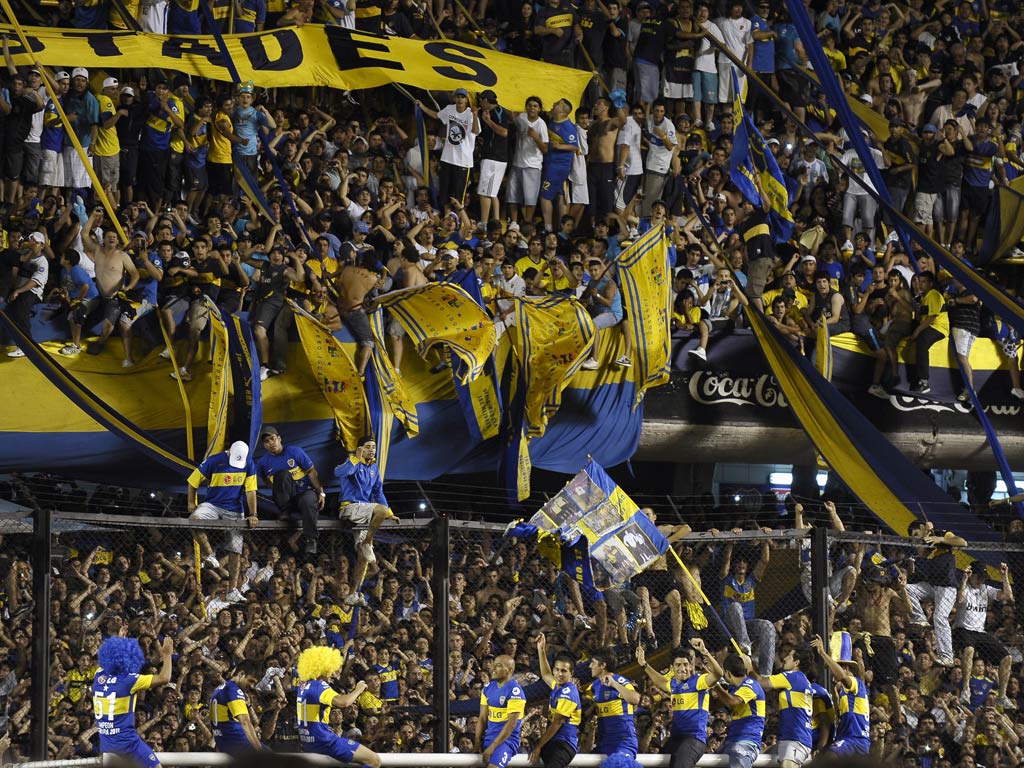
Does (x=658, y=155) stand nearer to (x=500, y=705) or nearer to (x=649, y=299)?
(x=649, y=299)

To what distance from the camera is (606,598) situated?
14258 mm

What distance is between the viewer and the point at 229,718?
11.6 meters

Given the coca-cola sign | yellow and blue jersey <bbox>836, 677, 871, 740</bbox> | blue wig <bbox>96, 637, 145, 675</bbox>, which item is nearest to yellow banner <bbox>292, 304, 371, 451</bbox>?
the coca-cola sign

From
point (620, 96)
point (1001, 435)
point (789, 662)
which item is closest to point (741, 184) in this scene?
point (620, 96)

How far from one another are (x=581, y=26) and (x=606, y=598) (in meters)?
9.78

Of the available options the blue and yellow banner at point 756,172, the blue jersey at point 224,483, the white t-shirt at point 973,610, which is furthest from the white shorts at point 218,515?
the blue and yellow banner at point 756,172

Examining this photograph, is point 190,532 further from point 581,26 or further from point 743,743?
point 581,26

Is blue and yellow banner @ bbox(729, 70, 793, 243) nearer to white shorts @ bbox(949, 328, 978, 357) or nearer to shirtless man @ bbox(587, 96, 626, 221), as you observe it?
shirtless man @ bbox(587, 96, 626, 221)

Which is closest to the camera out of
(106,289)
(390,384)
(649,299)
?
(106,289)

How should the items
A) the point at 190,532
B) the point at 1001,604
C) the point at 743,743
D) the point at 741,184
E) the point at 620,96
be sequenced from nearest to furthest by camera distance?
the point at 743,743 < the point at 190,532 < the point at 1001,604 < the point at 741,184 < the point at 620,96

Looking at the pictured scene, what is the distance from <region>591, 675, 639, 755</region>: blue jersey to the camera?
12.4 metres

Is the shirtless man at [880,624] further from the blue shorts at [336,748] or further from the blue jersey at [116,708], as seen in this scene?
the blue jersey at [116,708]

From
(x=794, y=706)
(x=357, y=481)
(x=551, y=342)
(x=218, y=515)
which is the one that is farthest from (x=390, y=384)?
(x=794, y=706)

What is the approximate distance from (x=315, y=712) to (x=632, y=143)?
1056 centimetres
